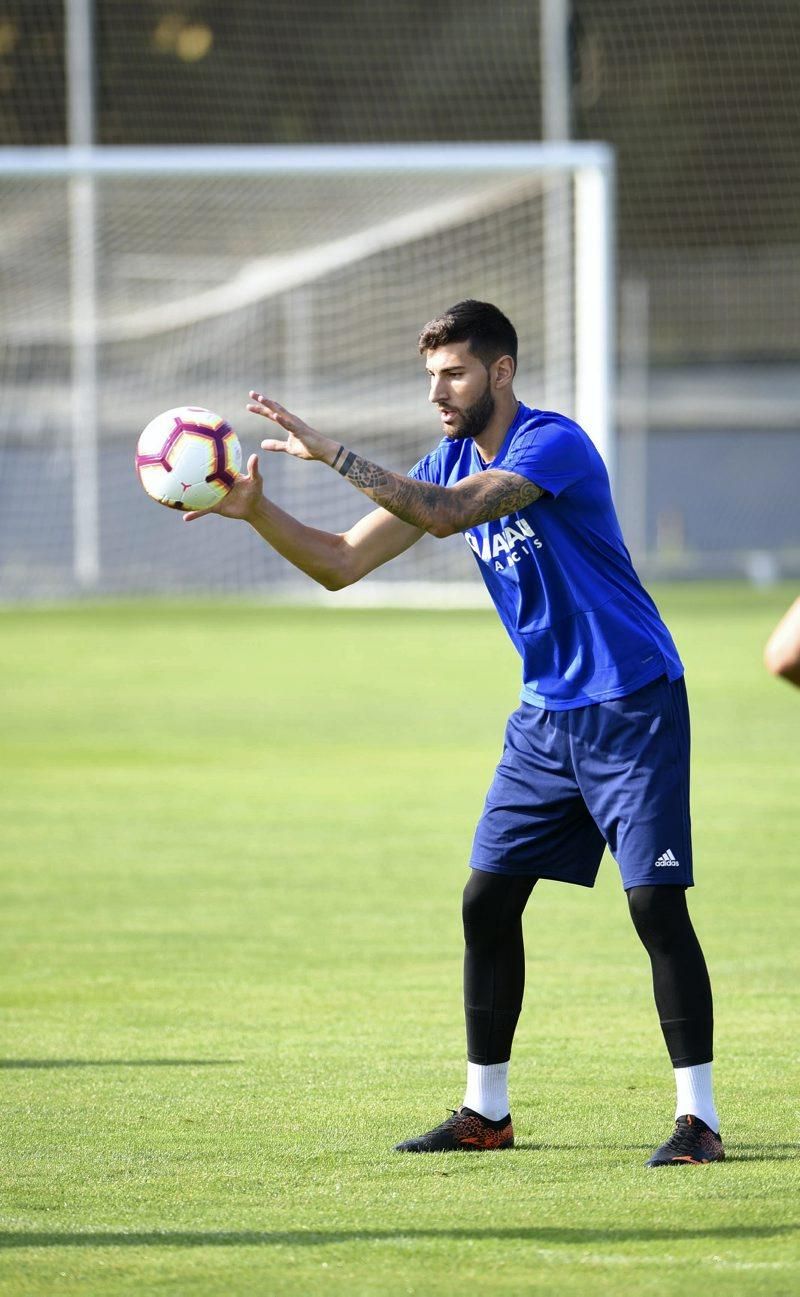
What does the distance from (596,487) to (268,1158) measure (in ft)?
6.49

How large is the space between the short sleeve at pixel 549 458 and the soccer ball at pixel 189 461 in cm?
90

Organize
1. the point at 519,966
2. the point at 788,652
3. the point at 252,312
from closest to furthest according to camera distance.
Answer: the point at 788,652, the point at 519,966, the point at 252,312

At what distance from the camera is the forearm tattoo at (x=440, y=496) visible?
16.4 ft

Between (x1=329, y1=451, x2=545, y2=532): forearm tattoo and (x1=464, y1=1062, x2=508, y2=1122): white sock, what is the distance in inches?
59.8

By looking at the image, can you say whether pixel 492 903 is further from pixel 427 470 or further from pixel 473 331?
pixel 473 331

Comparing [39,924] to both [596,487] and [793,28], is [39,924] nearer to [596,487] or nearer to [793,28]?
[596,487]

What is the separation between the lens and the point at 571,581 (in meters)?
5.28

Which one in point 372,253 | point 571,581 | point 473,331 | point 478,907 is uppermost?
point 372,253

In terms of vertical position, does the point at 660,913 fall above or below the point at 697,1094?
above

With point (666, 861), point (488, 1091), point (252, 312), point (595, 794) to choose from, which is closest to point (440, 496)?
point (595, 794)

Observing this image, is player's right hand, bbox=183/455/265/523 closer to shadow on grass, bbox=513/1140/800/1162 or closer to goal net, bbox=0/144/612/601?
shadow on grass, bbox=513/1140/800/1162

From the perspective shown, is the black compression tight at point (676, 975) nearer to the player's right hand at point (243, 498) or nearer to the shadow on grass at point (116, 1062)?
the player's right hand at point (243, 498)

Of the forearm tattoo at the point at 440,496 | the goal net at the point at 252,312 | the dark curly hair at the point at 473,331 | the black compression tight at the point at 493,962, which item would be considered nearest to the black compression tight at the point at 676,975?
the black compression tight at the point at 493,962

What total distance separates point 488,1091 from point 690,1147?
622mm
